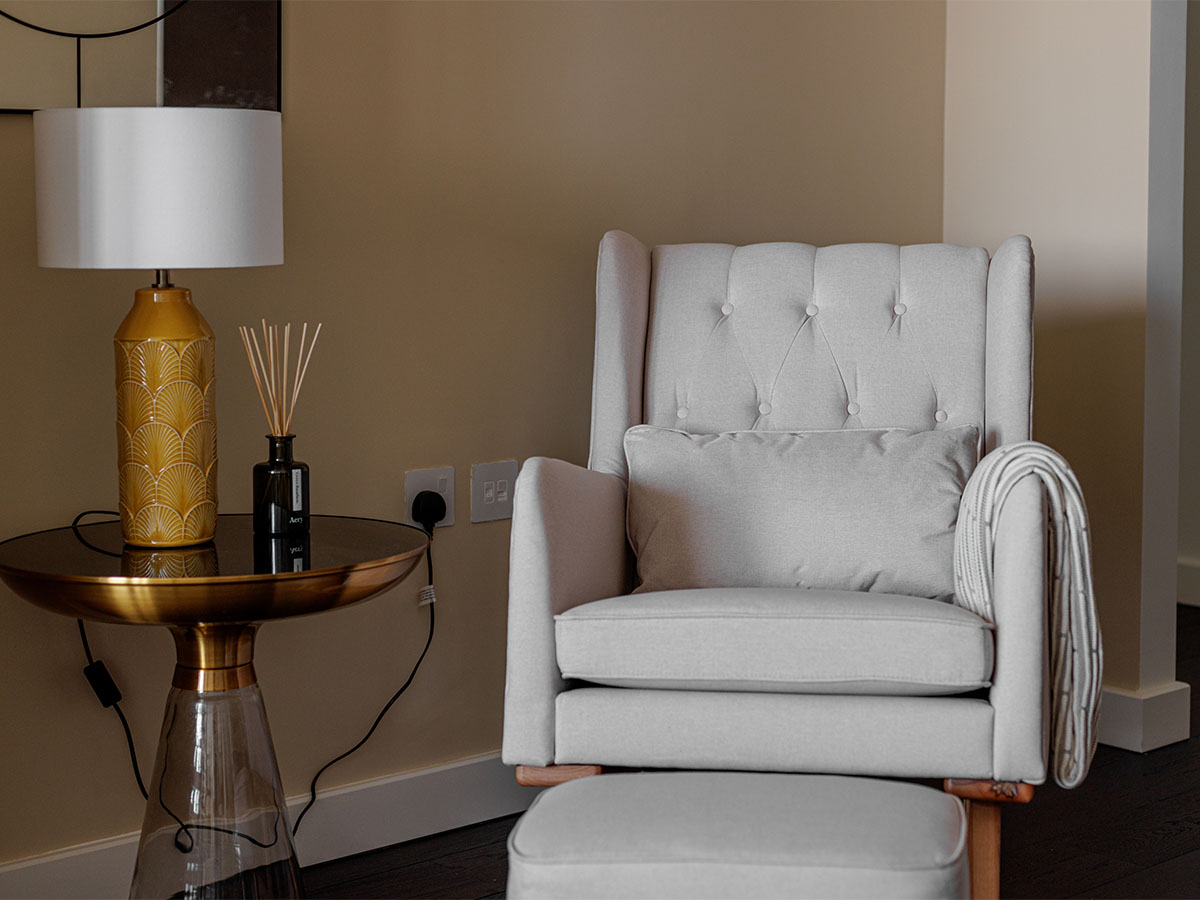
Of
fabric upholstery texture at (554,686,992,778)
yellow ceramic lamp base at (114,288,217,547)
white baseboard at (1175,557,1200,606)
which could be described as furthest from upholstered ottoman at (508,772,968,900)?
white baseboard at (1175,557,1200,606)

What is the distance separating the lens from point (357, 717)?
2.16 meters

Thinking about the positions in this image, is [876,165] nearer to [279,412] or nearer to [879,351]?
[879,351]

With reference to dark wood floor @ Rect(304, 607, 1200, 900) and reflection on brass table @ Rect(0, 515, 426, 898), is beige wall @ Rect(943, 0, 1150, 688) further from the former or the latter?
reflection on brass table @ Rect(0, 515, 426, 898)

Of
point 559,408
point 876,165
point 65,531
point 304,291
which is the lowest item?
point 65,531

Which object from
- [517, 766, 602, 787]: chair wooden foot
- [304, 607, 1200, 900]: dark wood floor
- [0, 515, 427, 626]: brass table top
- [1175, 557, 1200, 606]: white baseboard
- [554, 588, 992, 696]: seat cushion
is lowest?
[304, 607, 1200, 900]: dark wood floor

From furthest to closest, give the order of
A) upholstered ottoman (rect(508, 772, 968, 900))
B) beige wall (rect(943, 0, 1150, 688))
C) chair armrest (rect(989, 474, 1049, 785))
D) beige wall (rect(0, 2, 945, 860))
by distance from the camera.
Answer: beige wall (rect(943, 0, 1150, 688)) < beige wall (rect(0, 2, 945, 860)) < chair armrest (rect(989, 474, 1049, 785)) < upholstered ottoman (rect(508, 772, 968, 900))

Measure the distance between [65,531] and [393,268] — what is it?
26.2 inches

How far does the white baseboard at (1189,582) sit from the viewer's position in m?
3.81

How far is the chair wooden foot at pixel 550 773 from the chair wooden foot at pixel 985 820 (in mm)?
447

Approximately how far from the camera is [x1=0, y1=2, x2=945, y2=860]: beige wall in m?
1.85

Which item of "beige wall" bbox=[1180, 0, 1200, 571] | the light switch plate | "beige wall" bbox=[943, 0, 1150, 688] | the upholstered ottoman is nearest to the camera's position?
the upholstered ottoman

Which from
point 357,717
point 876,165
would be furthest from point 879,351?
point 357,717

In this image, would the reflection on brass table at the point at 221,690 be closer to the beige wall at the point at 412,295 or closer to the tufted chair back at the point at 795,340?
the beige wall at the point at 412,295

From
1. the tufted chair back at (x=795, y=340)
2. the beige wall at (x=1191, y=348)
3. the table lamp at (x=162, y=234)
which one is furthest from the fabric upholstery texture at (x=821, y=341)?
the beige wall at (x=1191, y=348)
